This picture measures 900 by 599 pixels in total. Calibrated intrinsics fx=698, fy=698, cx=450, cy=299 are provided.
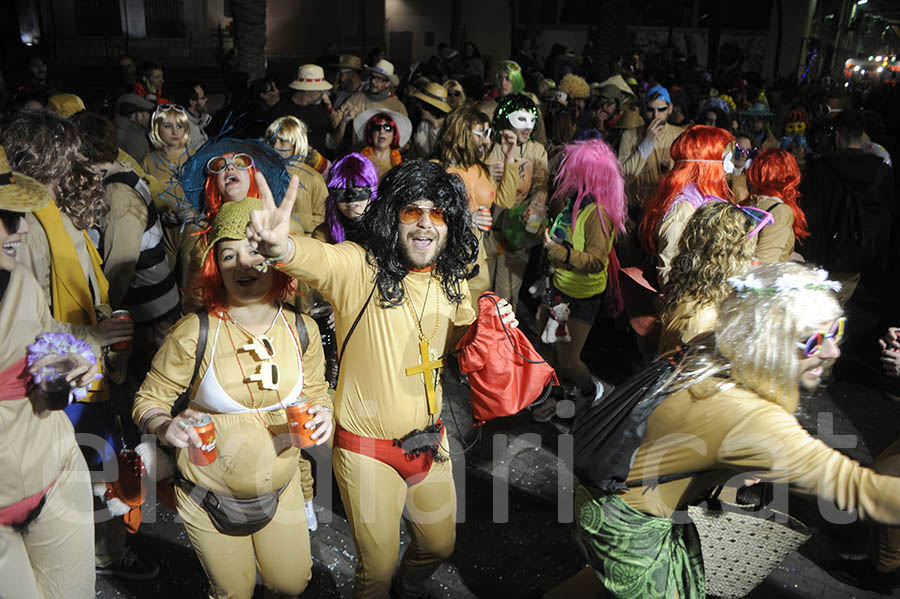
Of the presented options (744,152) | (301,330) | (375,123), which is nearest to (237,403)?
(301,330)

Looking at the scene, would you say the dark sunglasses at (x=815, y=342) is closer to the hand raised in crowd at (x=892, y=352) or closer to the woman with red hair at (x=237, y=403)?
the hand raised in crowd at (x=892, y=352)

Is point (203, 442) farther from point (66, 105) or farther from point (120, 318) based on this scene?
point (66, 105)

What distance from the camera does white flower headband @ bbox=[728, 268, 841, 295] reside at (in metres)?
2.18

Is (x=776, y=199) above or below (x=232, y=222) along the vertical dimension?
below

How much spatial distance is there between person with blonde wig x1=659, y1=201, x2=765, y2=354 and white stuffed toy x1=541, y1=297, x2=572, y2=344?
5.18 feet

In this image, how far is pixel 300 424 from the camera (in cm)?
252

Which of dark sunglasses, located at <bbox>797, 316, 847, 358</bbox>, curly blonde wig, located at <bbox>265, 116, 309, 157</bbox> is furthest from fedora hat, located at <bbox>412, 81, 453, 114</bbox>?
dark sunglasses, located at <bbox>797, 316, 847, 358</bbox>

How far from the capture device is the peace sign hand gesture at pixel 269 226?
2.26 m

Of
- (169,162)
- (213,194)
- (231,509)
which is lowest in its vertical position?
(231,509)

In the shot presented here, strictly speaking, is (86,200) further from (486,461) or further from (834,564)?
(834,564)

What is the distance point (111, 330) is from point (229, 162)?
95cm

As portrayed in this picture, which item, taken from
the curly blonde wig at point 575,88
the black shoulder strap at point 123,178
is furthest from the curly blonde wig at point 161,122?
the curly blonde wig at point 575,88

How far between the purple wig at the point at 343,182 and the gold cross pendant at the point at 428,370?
166 cm

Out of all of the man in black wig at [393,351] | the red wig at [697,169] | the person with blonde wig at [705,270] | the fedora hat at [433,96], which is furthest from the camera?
the fedora hat at [433,96]
